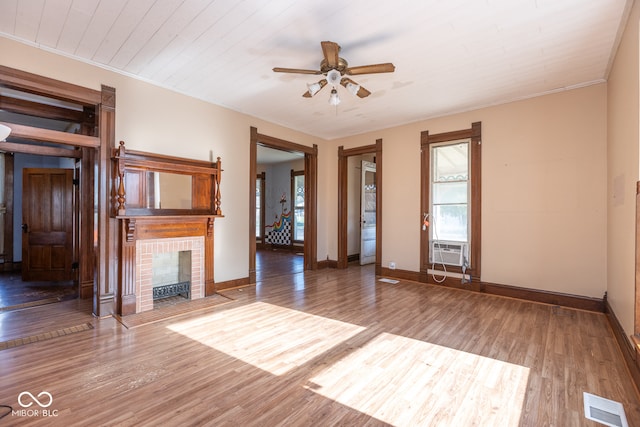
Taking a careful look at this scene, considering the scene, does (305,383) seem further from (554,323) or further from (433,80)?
(433,80)

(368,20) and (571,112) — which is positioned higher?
(368,20)

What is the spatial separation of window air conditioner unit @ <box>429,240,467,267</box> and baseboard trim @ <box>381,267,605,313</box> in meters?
0.27

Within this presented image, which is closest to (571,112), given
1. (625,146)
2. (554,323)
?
(625,146)

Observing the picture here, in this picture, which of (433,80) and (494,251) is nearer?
(433,80)

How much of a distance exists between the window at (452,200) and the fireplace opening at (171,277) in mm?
3774

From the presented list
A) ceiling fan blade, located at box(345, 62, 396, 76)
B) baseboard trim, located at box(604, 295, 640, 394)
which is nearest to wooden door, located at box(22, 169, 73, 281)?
ceiling fan blade, located at box(345, 62, 396, 76)

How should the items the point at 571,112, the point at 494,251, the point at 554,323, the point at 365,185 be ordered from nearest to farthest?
the point at 554,323 → the point at 571,112 → the point at 494,251 → the point at 365,185

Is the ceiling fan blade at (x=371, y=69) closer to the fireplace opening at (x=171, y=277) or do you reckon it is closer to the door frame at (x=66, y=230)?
the fireplace opening at (x=171, y=277)

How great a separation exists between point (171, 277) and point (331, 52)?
3507 millimetres

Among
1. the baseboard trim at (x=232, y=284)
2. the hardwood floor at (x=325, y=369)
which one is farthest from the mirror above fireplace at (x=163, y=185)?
the hardwood floor at (x=325, y=369)

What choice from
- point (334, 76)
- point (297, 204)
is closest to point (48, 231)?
point (334, 76)

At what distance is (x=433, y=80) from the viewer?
376 centimetres

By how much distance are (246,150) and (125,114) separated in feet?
5.77

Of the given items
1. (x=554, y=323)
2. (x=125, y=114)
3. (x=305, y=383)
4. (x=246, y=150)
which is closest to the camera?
(x=305, y=383)
